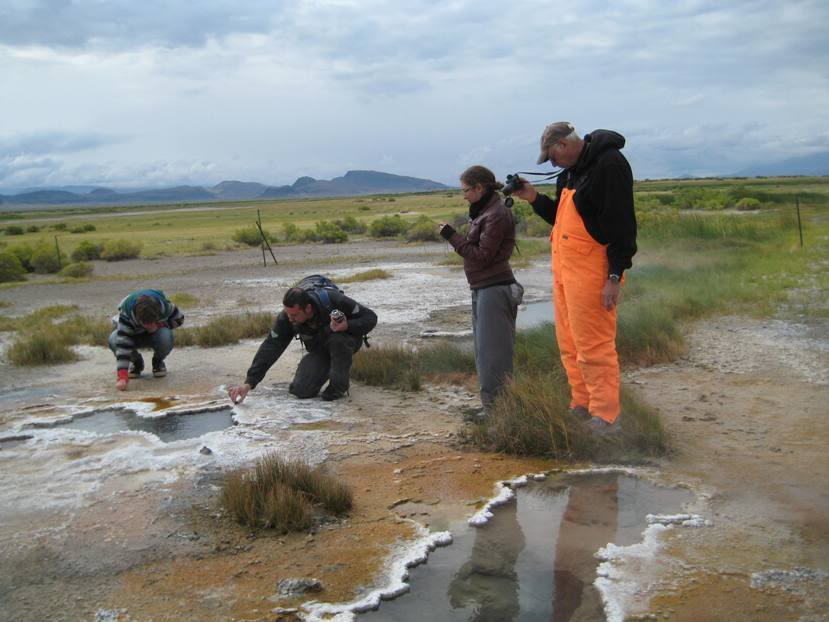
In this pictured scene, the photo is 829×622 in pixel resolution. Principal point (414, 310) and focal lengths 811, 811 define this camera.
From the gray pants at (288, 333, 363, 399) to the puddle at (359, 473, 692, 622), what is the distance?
7.90 feet

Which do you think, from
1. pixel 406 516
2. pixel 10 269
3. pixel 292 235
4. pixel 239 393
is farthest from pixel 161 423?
pixel 292 235

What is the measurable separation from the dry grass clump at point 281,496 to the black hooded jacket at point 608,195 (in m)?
2.02

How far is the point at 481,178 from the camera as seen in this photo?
5.34m

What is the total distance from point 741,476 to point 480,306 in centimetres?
196

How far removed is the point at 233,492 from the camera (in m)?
4.27

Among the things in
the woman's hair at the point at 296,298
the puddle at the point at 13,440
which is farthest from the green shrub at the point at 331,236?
the puddle at the point at 13,440

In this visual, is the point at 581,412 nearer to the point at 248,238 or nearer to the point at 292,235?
the point at 248,238

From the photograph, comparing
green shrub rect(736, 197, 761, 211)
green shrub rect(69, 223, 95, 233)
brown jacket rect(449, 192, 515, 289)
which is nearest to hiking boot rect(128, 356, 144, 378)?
brown jacket rect(449, 192, 515, 289)

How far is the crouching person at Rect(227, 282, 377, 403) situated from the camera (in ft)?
20.8

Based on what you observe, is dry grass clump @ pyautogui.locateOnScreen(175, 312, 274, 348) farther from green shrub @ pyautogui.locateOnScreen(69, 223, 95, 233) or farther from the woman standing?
green shrub @ pyautogui.locateOnScreen(69, 223, 95, 233)

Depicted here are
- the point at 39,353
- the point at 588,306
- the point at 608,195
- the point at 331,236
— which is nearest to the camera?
the point at 608,195

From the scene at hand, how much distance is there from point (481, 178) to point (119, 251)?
23.3m

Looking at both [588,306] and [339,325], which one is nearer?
[588,306]

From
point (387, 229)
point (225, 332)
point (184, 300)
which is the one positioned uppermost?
point (387, 229)
